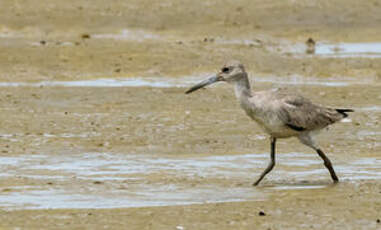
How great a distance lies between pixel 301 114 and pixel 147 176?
155 centimetres

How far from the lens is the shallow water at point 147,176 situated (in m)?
9.20

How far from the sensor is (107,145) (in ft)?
40.1

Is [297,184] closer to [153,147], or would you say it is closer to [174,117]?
[153,147]

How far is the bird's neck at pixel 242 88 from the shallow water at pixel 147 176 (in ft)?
2.55

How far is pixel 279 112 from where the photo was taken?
9914mm

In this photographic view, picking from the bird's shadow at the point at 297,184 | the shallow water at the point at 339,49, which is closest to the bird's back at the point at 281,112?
the bird's shadow at the point at 297,184

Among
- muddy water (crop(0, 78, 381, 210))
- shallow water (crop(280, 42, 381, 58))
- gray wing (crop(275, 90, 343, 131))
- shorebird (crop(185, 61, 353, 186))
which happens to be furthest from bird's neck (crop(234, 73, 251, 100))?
shallow water (crop(280, 42, 381, 58))

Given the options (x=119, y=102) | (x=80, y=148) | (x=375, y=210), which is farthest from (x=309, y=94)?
(x=375, y=210)

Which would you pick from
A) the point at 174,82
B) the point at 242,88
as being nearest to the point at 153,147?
the point at 242,88

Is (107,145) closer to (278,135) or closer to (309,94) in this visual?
(278,135)

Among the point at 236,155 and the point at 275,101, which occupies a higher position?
the point at 275,101

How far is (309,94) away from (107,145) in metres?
4.31

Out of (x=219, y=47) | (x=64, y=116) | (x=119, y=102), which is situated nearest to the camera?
(x=64, y=116)

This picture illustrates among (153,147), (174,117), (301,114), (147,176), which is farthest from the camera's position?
(174,117)
